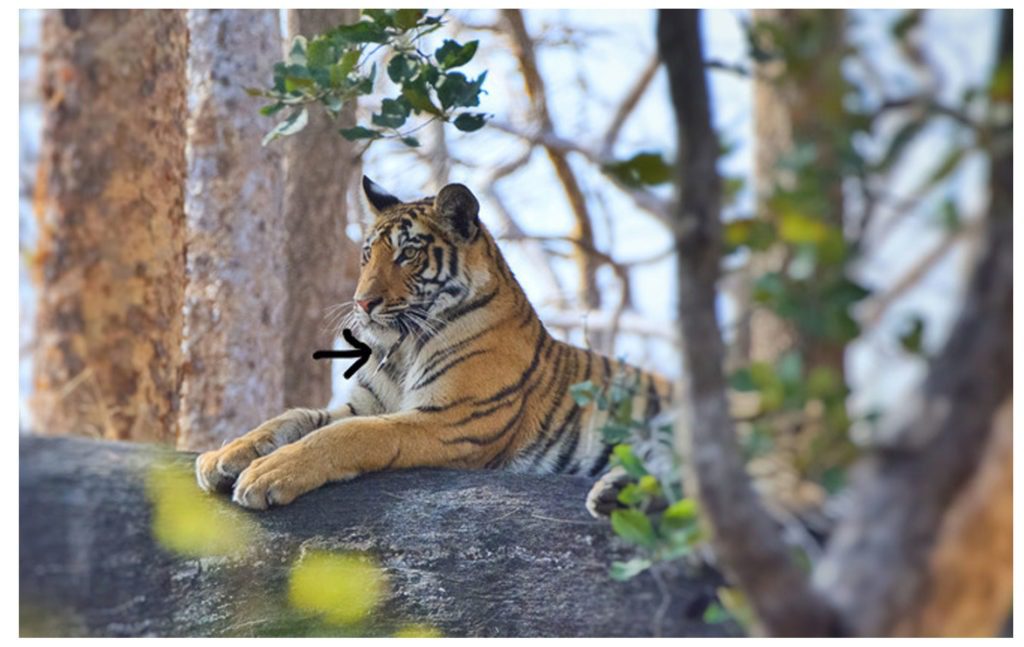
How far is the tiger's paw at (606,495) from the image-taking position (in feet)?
11.1

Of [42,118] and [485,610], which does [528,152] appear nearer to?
[42,118]

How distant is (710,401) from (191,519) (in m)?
1.93

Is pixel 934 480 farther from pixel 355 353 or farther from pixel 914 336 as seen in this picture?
pixel 355 353

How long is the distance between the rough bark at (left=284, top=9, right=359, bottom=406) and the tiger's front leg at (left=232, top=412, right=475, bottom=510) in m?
1.92

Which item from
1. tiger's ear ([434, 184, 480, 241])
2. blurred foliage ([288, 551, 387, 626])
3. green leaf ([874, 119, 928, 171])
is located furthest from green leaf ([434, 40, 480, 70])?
green leaf ([874, 119, 928, 171])

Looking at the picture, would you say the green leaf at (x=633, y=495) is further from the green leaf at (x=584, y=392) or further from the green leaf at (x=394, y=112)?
the green leaf at (x=394, y=112)

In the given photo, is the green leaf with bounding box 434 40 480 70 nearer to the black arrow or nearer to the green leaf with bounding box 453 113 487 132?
the green leaf with bounding box 453 113 487 132

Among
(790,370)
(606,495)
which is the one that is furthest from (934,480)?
(606,495)

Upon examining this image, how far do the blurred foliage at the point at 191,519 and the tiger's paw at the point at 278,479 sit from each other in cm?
6

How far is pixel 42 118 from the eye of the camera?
444 cm

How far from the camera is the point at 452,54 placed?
355cm

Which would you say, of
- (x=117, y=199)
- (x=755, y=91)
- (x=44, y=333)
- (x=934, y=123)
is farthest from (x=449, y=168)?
(x=934, y=123)

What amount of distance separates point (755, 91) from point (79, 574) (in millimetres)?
2187

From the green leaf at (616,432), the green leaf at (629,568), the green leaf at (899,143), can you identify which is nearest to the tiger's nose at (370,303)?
the green leaf at (616,432)
